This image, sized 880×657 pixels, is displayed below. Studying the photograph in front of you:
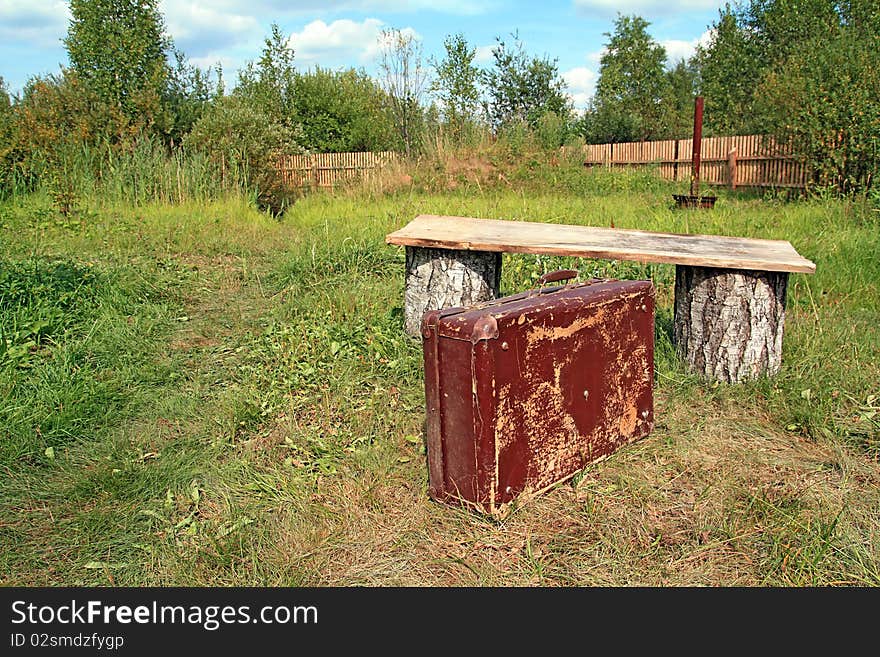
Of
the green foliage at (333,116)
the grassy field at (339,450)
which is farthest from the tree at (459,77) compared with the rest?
the grassy field at (339,450)

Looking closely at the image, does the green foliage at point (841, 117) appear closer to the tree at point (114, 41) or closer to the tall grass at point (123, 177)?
the tall grass at point (123, 177)

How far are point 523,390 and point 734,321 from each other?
1689mm

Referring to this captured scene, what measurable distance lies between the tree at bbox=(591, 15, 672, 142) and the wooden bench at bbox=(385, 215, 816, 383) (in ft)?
85.1

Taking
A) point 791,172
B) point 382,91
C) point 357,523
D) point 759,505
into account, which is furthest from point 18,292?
point 382,91

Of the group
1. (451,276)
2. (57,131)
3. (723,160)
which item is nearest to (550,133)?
(723,160)

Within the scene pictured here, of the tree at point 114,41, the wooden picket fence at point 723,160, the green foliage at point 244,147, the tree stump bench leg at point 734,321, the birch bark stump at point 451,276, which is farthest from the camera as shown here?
the tree at point 114,41

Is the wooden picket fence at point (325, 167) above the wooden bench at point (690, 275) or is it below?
above

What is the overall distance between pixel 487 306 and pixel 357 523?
991 mm

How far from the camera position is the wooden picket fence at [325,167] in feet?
42.4

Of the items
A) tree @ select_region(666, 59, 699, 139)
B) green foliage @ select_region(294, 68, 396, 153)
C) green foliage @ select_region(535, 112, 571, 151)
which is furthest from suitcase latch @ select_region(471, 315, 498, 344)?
tree @ select_region(666, 59, 699, 139)

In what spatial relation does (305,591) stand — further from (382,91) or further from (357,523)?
(382,91)

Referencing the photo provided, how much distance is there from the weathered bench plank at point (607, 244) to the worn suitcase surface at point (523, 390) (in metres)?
0.60

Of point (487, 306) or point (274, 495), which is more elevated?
point (487, 306)

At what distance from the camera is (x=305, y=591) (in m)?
2.42
